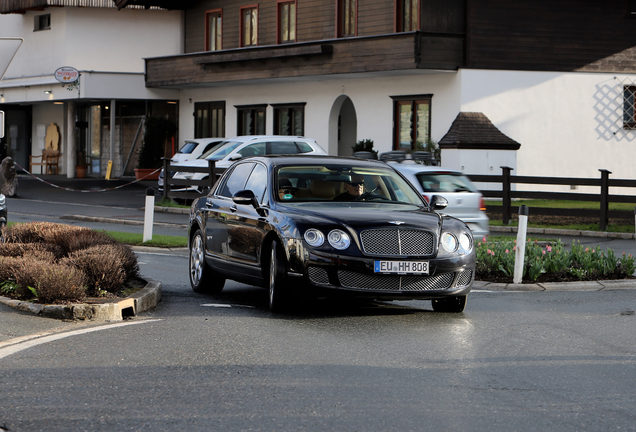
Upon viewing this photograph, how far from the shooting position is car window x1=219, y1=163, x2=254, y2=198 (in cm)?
1081

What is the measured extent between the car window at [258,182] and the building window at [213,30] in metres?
27.4

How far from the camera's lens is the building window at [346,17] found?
104 feet

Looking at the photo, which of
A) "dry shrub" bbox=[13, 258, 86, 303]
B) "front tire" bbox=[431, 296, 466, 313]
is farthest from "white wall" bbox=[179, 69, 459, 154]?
"dry shrub" bbox=[13, 258, 86, 303]

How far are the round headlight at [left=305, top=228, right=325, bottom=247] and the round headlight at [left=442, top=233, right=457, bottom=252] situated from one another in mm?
1171

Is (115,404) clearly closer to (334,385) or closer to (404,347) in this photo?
(334,385)

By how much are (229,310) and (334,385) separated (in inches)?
138

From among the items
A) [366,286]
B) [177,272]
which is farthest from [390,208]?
[177,272]

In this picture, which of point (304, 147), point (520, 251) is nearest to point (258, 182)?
point (520, 251)

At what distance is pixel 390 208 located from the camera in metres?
9.69

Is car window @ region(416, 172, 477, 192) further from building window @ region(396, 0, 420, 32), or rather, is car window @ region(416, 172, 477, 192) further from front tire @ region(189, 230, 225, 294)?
building window @ region(396, 0, 420, 32)

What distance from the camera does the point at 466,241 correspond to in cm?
932

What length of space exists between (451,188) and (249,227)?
686 centimetres

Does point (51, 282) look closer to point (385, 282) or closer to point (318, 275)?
point (318, 275)

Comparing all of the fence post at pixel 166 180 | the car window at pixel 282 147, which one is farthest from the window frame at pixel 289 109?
the fence post at pixel 166 180
